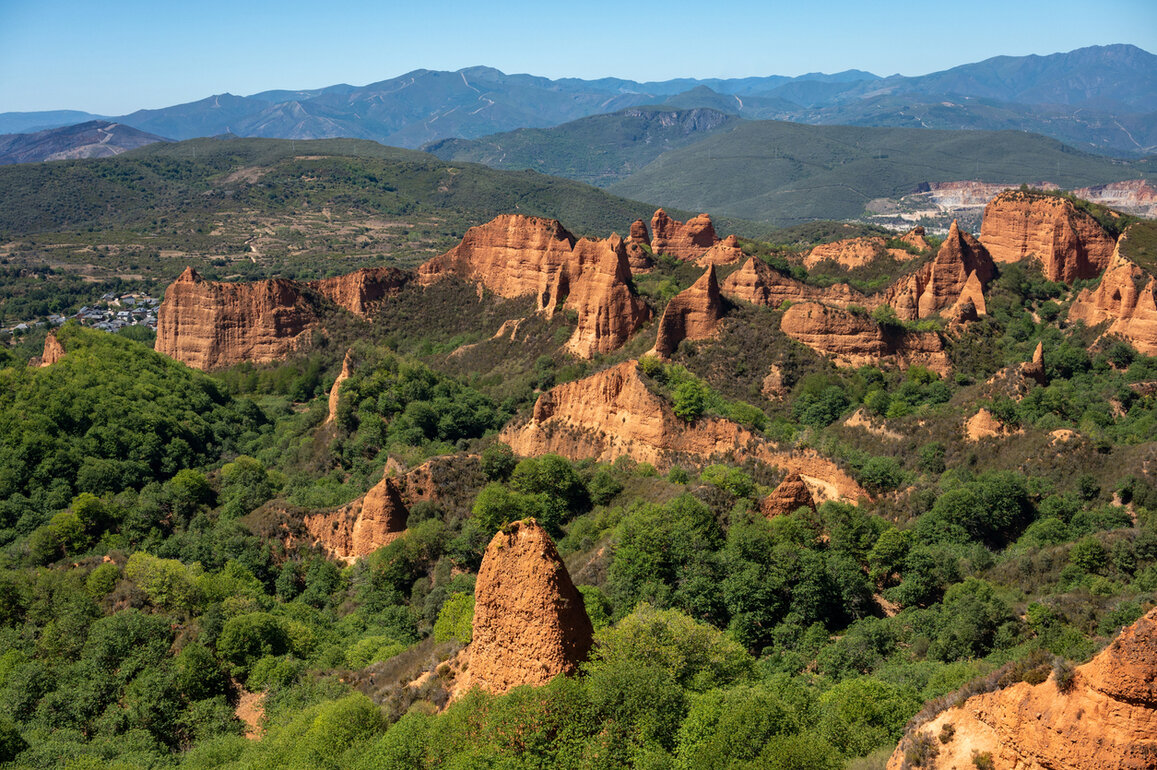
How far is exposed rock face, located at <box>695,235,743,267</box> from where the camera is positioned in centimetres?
8450

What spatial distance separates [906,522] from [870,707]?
2047cm

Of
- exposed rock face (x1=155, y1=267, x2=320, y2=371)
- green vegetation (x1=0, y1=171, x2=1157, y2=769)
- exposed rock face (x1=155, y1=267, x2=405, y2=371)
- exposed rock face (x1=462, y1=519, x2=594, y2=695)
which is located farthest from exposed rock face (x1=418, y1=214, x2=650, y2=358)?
exposed rock face (x1=462, y1=519, x2=594, y2=695)

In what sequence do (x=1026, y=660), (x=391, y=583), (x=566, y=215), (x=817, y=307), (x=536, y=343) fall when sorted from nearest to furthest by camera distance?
(x=1026, y=660) < (x=391, y=583) < (x=817, y=307) < (x=536, y=343) < (x=566, y=215)

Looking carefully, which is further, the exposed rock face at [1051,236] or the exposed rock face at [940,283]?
the exposed rock face at [1051,236]

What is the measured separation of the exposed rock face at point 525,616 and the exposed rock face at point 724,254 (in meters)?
64.2

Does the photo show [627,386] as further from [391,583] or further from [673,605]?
[673,605]

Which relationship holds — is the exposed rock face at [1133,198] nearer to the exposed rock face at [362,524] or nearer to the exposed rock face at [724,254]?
the exposed rock face at [724,254]

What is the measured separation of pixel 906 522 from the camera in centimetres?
4003

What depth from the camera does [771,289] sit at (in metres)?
74.8

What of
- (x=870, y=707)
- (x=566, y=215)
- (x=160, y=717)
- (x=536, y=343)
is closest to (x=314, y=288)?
(x=536, y=343)

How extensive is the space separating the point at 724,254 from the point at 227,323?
46.9 meters

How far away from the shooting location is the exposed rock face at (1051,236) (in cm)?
7869

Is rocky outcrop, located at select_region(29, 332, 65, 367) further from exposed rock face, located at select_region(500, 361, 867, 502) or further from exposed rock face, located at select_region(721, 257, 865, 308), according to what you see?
exposed rock face, located at select_region(721, 257, 865, 308)

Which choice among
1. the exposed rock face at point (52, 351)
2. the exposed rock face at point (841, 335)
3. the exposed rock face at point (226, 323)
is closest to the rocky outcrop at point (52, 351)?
the exposed rock face at point (52, 351)
